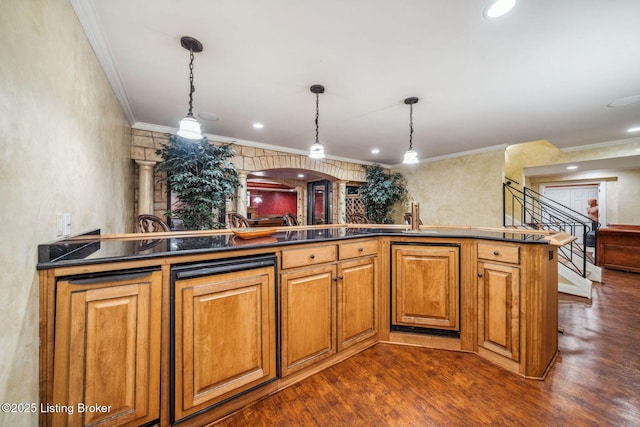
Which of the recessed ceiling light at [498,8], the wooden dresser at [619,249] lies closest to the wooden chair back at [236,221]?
the recessed ceiling light at [498,8]

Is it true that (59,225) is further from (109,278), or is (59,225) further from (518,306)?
(518,306)

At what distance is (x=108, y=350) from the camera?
3.53 ft

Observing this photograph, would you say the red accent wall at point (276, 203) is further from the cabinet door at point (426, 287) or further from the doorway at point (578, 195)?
the cabinet door at point (426, 287)

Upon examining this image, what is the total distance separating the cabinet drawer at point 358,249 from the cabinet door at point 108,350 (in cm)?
120

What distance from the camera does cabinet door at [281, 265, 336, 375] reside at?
64.6 inches

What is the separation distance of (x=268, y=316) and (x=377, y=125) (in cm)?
316

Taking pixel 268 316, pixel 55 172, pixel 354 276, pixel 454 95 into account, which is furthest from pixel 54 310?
pixel 454 95

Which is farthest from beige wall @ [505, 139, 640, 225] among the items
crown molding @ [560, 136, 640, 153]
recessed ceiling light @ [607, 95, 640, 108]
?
recessed ceiling light @ [607, 95, 640, 108]

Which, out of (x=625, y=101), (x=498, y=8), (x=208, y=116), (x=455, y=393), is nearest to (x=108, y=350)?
(x=455, y=393)

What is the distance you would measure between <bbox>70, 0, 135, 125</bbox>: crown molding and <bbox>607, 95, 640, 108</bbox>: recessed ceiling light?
4.89 metres

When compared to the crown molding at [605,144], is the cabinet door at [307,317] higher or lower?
lower

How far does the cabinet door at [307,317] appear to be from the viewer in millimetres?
1641

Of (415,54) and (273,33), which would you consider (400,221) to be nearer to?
(415,54)

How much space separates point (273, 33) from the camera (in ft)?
5.88
